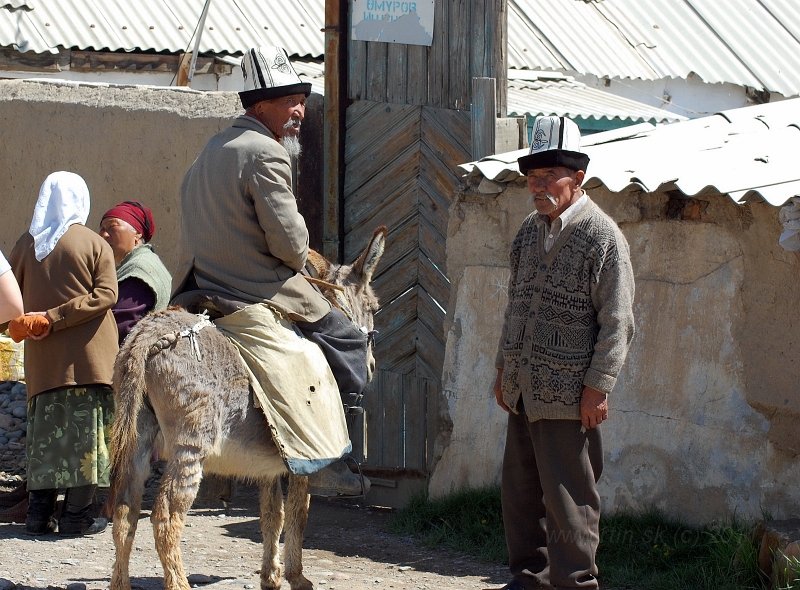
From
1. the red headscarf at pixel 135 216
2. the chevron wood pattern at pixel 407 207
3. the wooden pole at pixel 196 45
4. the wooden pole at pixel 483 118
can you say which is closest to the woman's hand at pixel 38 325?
the red headscarf at pixel 135 216

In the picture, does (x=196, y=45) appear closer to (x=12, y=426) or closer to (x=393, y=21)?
(x=12, y=426)

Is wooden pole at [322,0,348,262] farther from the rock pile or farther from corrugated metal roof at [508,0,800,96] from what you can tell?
corrugated metal roof at [508,0,800,96]

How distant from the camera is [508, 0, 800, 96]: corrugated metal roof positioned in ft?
43.4

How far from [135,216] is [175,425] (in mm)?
2104

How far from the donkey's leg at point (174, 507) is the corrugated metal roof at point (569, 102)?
644cm

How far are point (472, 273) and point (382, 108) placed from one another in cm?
130

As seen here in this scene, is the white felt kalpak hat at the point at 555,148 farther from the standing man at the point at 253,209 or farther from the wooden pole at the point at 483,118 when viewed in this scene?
the wooden pole at the point at 483,118

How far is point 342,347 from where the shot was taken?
16.0ft

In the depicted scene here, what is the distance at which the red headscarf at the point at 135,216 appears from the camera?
19.8 feet

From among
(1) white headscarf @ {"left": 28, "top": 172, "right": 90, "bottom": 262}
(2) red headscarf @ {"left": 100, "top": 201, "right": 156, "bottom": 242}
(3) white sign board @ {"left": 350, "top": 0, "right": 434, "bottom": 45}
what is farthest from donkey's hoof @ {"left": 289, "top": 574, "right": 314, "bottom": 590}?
(3) white sign board @ {"left": 350, "top": 0, "right": 434, "bottom": 45}

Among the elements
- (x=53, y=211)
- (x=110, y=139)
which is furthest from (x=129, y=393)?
(x=110, y=139)

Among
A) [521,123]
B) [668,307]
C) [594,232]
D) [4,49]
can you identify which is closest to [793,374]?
[668,307]

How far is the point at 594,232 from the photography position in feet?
13.3

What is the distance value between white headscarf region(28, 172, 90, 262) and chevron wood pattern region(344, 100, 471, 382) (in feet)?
5.88
